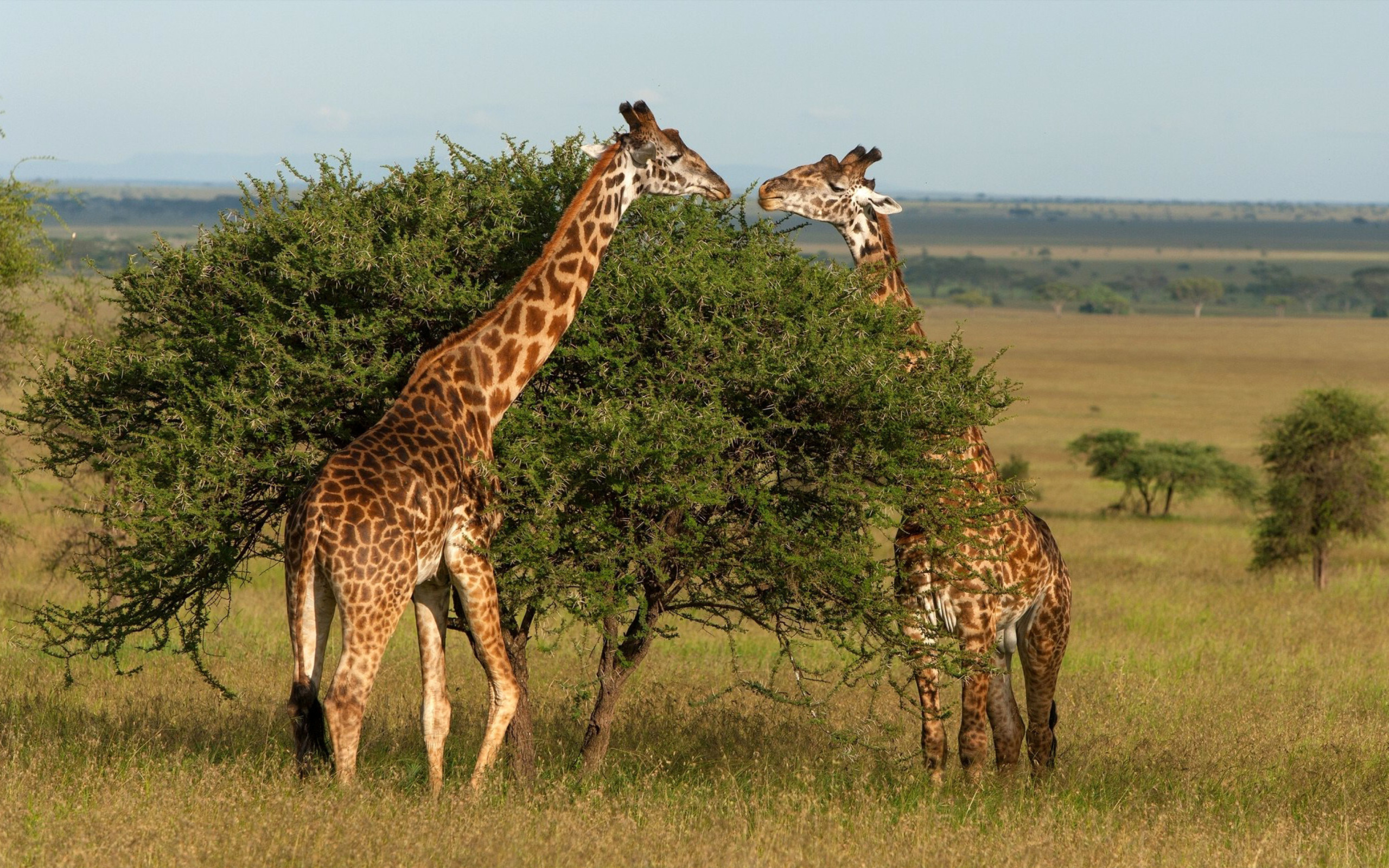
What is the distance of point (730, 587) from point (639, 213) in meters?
2.51

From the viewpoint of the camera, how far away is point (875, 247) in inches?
374

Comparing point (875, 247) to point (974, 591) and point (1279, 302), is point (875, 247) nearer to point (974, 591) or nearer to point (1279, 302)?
point (974, 591)

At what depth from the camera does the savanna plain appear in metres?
6.83

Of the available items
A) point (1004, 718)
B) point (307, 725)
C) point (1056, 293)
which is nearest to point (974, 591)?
point (1004, 718)

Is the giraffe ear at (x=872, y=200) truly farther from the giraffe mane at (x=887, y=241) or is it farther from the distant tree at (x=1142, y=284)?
the distant tree at (x=1142, y=284)

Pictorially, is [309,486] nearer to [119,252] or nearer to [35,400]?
[35,400]

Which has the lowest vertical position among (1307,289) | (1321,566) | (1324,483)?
(1321,566)

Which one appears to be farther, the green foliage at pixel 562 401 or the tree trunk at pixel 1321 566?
the tree trunk at pixel 1321 566

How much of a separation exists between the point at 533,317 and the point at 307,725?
2.61 m

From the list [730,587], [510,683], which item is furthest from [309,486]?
[730,587]

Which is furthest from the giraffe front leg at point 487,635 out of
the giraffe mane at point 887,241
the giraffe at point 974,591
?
the giraffe mane at point 887,241

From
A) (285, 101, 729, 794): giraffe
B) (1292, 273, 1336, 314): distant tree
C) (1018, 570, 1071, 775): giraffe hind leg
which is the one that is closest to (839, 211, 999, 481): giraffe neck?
(1018, 570, 1071, 775): giraffe hind leg

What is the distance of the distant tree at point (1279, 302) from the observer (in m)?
152

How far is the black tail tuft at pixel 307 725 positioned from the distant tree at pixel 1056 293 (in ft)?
481
